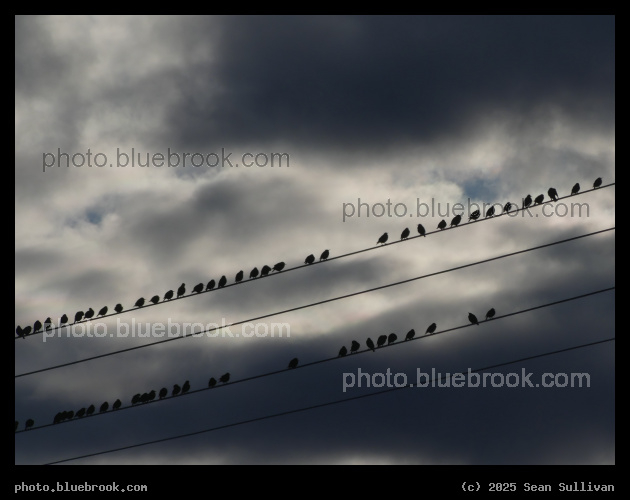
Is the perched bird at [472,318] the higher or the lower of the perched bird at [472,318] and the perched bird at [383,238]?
the lower

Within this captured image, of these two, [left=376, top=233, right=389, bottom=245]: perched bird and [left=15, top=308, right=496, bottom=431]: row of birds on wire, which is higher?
[left=376, top=233, right=389, bottom=245]: perched bird

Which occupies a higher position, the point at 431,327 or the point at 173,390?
the point at 431,327

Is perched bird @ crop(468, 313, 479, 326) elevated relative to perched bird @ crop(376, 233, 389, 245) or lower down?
lower down

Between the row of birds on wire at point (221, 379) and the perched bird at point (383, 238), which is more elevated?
the perched bird at point (383, 238)
